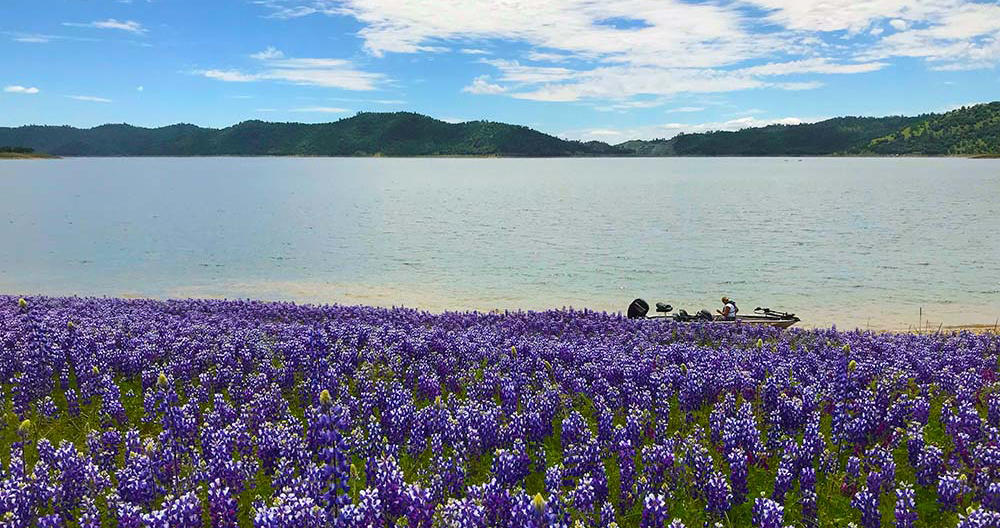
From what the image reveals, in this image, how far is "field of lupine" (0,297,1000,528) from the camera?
22.0ft

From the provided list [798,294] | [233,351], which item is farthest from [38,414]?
[798,294]

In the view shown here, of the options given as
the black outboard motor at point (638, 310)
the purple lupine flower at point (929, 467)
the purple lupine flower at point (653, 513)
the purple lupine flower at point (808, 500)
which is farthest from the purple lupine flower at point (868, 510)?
the black outboard motor at point (638, 310)

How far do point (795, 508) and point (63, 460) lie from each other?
313 inches

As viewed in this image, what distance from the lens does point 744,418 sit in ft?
30.3

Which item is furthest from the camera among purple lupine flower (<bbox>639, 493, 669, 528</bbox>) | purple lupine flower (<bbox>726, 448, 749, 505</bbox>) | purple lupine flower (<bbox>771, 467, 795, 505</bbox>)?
purple lupine flower (<bbox>726, 448, 749, 505</bbox>)

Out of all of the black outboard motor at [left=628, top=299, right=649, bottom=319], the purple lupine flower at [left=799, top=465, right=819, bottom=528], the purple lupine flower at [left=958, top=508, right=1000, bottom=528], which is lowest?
the black outboard motor at [left=628, top=299, right=649, bottom=319]

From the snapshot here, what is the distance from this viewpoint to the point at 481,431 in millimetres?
8953

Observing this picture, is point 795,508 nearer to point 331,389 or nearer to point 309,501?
point 309,501

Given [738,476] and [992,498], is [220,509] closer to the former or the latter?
[738,476]

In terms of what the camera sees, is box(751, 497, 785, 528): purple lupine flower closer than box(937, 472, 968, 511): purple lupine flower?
Yes

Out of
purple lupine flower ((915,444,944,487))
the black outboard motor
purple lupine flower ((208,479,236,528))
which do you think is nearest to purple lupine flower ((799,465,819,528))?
purple lupine flower ((915,444,944,487))

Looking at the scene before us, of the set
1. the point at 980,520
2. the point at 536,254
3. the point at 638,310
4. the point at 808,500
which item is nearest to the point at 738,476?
the point at 808,500

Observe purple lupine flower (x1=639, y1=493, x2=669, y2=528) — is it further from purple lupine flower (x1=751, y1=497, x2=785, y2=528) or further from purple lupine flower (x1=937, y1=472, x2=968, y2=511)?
purple lupine flower (x1=937, y1=472, x2=968, y2=511)

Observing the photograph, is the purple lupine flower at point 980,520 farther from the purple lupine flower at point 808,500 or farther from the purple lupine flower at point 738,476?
the purple lupine flower at point 738,476
